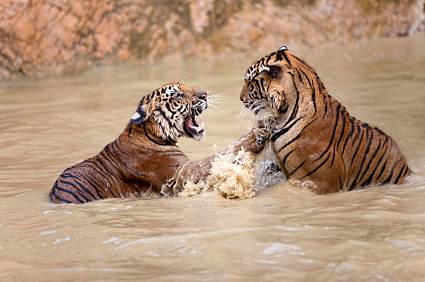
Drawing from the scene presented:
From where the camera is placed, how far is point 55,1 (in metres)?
12.0

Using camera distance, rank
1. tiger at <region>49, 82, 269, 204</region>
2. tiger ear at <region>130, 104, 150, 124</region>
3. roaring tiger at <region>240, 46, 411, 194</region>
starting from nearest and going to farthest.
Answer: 1. roaring tiger at <region>240, 46, 411, 194</region>
2. tiger at <region>49, 82, 269, 204</region>
3. tiger ear at <region>130, 104, 150, 124</region>

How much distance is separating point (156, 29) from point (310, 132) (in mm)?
7321

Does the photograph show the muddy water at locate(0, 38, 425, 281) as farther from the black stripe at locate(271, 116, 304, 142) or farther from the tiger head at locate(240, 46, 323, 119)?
the tiger head at locate(240, 46, 323, 119)

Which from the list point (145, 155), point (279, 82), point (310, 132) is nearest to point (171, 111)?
point (145, 155)

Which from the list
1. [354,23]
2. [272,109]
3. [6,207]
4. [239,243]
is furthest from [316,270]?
[354,23]

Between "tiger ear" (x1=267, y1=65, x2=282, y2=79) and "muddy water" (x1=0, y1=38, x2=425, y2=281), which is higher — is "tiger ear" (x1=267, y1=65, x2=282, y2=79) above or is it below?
above

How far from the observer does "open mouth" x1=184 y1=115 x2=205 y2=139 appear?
587cm

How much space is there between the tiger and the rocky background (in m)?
6.06

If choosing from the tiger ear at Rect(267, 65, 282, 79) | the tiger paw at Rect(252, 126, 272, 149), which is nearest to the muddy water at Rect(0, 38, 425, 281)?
the tiger paw at Rect(252, 126, 272, 149)

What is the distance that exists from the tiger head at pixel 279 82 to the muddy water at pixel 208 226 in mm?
493

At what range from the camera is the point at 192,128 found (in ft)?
19.3

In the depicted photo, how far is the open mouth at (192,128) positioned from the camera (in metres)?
5.87

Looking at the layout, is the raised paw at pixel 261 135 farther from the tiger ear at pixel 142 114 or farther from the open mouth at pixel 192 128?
the tiger ear at pixel 142 114

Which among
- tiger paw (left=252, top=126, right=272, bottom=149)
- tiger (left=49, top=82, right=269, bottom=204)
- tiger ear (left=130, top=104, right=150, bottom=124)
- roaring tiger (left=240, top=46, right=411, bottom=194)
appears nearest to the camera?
roaring tiger (left=240, top=46, right=411, bottom=194)
